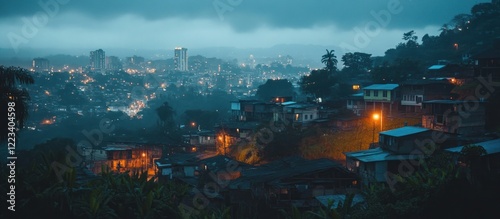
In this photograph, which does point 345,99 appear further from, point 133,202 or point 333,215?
point 133,202

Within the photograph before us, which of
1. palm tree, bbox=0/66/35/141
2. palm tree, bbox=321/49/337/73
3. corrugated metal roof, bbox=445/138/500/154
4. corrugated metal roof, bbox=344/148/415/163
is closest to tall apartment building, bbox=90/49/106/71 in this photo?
palm tree, bbox=321/49/337/73

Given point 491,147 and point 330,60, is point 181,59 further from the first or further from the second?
point 491,147

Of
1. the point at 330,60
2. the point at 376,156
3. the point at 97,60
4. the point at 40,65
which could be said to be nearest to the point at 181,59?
the point at 97,60

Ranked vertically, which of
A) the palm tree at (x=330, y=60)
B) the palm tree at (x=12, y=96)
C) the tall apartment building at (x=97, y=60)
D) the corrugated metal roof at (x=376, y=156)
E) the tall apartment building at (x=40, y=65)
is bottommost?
the corrugated metal roof at (x=376, y=156)

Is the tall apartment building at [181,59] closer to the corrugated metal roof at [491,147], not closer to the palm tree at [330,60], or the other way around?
the palm tree at [330,60]

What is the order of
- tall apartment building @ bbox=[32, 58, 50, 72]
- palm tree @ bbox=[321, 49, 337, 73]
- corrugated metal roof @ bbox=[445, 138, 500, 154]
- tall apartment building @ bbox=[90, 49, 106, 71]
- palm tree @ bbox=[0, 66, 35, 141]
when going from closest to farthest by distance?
palm tree @ bbox=[0, 66, 35, 141]
corrugated metal roof @ bbox=[445, 138, 500, 154]
palm tree @ bbox=[321, 49, 337, 73]
tall apartment building @ bbox=[32, 58, 50, 72]
tall apartment building @ bbox=[90, 49, 106, 71]

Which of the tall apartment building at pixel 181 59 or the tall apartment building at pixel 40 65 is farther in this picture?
the tall apartment building at pixel 181 59

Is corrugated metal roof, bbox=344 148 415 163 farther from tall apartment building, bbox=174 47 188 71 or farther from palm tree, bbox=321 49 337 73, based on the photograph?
tall apartment building, bbox=174 47 188 71

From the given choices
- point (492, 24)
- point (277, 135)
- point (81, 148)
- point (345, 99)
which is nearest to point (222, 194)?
point (277, 135)

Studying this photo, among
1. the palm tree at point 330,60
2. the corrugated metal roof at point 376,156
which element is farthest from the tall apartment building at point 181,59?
the corrugated metal roof at point 376,156
